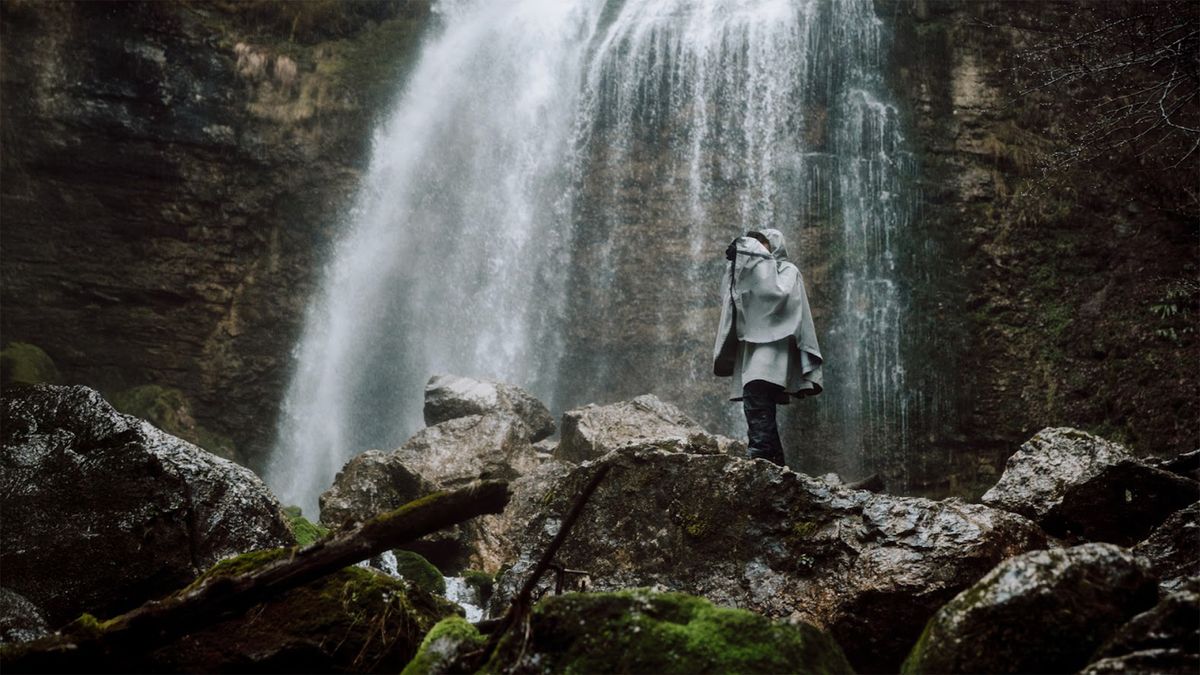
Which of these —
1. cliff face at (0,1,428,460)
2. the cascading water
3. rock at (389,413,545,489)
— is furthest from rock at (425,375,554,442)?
cliff face at (0,1,428,460)

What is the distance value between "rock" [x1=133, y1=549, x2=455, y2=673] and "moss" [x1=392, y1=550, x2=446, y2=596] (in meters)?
2.84

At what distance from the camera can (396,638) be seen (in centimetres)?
379

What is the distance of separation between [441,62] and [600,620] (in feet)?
53.7

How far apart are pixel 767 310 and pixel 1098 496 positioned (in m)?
2.62

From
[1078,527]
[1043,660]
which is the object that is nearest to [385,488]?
[1078,527]

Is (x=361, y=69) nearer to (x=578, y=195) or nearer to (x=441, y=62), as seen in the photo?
(x=441, y=62)

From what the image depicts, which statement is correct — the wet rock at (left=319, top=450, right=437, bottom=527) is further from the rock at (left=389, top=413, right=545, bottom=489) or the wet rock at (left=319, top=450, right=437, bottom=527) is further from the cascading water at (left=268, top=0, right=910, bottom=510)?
the cascading water at (left=268, top=0, right=910, bottom=510)

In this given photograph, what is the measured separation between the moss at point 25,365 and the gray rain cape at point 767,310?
1085 centimetres

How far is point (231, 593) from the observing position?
352cm

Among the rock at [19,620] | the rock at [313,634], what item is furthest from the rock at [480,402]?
the rock at [313,634]

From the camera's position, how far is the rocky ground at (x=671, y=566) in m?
2.90

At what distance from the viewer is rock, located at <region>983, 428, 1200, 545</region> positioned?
480 cm

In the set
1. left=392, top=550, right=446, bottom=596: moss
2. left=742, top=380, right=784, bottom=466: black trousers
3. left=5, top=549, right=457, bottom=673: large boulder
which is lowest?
left=392, top=550, right=446, bottom=596: moss

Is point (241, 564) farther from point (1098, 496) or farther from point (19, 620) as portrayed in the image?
point (1098, 496)
